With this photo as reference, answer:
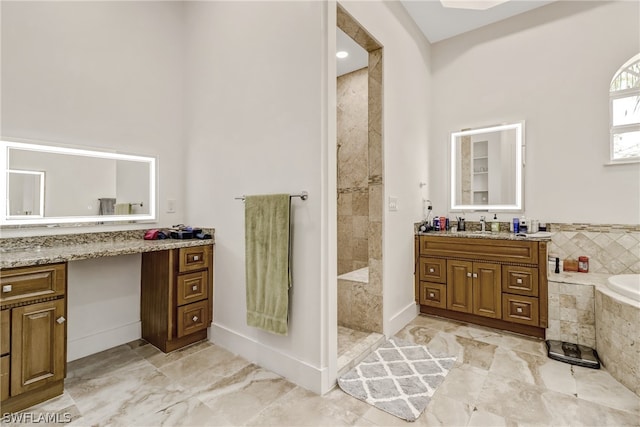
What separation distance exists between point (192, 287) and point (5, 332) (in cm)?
105

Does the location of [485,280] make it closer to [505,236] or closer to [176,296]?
[505,236]

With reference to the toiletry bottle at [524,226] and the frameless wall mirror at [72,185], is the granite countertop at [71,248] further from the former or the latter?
the toiletry bottle at [524,226]

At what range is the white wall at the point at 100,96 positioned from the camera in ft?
6.56

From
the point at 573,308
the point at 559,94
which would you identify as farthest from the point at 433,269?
the point at 559,94

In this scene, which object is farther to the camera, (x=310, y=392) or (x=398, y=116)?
(x=398, y=116)

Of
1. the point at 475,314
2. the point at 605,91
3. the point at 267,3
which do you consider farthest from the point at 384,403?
the point at 605,91

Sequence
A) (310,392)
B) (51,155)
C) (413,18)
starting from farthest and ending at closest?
(413,18), (51,155), (310,392)

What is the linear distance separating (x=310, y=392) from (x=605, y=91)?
3563 millimetres

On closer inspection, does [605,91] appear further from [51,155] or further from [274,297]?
[51,155]

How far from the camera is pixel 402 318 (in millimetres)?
2867

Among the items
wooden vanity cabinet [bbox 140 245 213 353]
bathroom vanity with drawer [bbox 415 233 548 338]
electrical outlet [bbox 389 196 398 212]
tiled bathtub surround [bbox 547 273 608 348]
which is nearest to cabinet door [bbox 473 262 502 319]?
bathroom vanity with drawer [bbox 415 233 548 338]

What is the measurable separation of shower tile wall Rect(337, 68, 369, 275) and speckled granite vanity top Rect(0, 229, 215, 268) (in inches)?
68.1

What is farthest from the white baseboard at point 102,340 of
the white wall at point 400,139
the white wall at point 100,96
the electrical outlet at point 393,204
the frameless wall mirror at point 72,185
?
the electrical outlet at point 393,204

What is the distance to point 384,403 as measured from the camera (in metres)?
1.73
